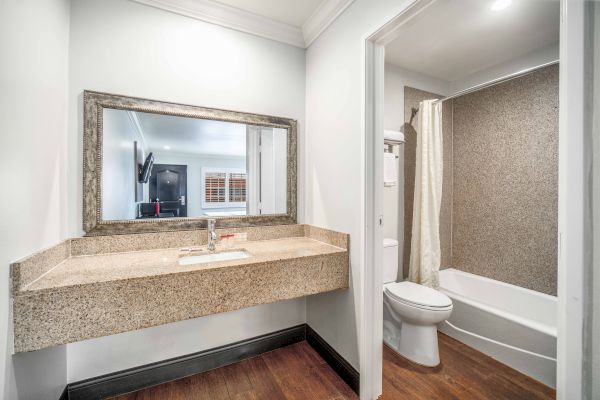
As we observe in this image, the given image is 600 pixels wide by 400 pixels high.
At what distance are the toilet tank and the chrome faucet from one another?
4.66ft

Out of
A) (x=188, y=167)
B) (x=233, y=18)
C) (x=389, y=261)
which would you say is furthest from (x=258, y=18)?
(x=389, y=261)

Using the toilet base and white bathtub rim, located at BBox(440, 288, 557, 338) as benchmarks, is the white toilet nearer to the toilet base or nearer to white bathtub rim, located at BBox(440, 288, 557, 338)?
the toilet base

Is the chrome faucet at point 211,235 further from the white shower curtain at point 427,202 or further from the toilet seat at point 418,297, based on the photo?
the white shower curtain at point 427,202

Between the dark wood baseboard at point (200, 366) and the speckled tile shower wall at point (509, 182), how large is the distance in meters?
1.83

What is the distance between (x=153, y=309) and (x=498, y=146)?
3059mm

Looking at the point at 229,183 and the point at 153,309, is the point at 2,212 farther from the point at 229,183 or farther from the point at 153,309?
the point at 229,183

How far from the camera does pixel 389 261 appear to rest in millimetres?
2205

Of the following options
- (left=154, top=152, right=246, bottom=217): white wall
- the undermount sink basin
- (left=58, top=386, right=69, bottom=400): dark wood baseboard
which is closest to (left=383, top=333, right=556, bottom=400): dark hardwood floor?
the undermount sink basin

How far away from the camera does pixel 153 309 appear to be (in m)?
1.16

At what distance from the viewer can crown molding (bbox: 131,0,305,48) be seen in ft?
5.42

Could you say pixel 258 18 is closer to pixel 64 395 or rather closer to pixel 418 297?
pixel 418 297

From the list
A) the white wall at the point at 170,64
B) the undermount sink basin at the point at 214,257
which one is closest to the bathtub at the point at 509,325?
the white wall at the point at 170,64

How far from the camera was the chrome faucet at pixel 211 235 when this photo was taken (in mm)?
1664

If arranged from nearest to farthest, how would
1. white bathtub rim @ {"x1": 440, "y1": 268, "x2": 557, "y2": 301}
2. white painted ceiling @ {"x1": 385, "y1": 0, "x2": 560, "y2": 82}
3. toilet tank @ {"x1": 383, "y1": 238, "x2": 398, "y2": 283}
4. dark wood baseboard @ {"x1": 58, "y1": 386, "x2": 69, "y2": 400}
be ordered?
1. dark wood baseboard @ {"x1": 58, "y1": 386, "x2": 69, "y2": 400}
2. white painted ceiling @ {"x1": 385, "y1": 0, "x2": 560, "y2": 82}
3. white bathtub rim @ {"x1": 440, "y1": 268, "x2": 557, "y2": 301}
4. toilet tank @ {"x1": 383, "y1": 238, "x2": 398, "y2": 283}
